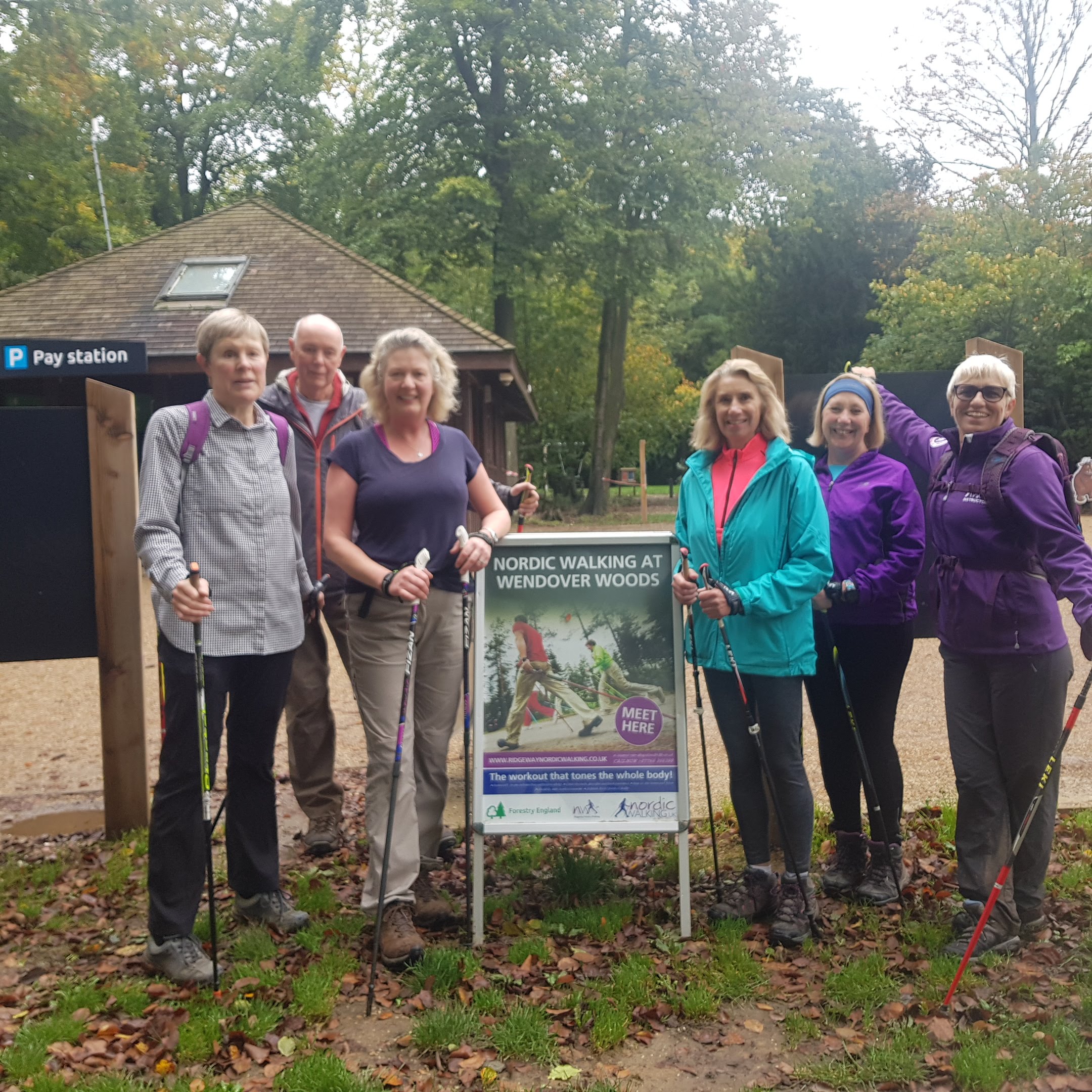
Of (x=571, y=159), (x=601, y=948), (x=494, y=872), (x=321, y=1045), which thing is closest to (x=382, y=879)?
(x=321, y=1045)

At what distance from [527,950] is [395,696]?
102 centimetres

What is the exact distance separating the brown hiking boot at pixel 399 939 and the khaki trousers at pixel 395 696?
0.04m

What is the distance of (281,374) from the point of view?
4.75m

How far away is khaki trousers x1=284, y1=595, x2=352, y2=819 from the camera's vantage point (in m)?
4.76

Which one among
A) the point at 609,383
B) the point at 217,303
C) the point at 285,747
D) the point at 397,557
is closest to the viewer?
the point at 397,557

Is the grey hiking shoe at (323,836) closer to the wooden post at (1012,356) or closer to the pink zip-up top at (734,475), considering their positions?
the pink zip-up top at (734,475)

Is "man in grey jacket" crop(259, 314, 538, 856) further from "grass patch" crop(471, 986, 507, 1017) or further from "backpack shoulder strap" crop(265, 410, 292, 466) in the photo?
"grass patch" crop(471, 986, 507, 1017)

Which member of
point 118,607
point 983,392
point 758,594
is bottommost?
point 118,607

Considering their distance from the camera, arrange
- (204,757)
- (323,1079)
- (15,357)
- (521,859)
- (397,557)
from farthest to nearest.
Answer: (15,357)
(521,859)
(397,557)
(204,757)
(323,1079)

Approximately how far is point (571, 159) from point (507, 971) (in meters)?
22.8

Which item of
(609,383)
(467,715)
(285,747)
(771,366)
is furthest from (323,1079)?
(609,383)

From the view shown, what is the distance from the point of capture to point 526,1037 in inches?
128

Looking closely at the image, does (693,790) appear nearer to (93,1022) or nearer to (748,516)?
(748,516)

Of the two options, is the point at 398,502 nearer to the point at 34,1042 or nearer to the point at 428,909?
the point at 428,909
